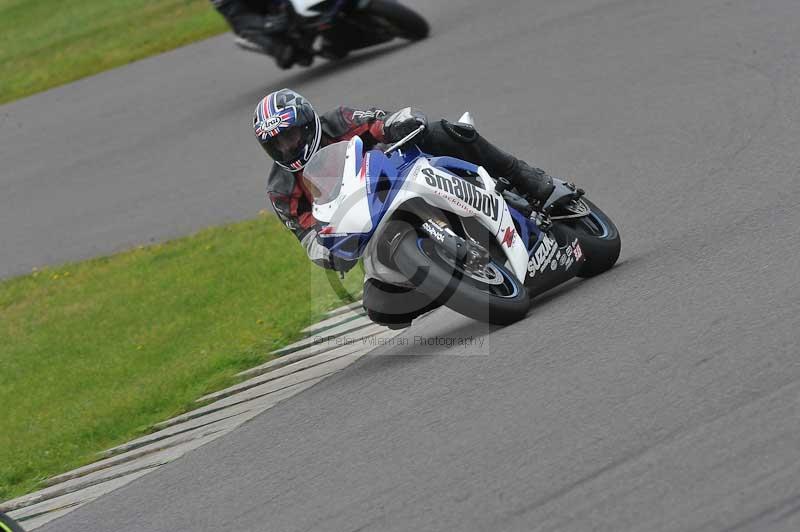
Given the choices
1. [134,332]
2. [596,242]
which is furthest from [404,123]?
[134,332]

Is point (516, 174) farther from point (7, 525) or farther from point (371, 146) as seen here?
point (7, 525)

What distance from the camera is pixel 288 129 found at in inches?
249

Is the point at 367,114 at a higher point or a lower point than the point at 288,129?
lower

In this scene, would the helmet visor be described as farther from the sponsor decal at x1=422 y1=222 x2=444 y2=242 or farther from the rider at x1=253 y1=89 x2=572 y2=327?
the sponsor decal at x1=422 y1=222 x2=444 y2=242

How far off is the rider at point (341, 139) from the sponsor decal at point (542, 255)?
0.96 feet

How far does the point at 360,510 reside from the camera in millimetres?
4684

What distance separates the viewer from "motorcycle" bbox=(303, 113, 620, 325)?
607cm

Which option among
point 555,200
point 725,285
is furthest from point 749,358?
point 555,200

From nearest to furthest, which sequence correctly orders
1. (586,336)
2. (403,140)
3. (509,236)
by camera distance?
(586,336)
(403,140)
(509,236)

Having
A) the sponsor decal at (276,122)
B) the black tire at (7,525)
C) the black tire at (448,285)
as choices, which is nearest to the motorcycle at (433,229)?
the black tire at (448,285)

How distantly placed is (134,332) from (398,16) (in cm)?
627

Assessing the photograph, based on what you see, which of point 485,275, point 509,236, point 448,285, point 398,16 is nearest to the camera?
point 448,285

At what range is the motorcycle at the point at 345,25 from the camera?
1431cm

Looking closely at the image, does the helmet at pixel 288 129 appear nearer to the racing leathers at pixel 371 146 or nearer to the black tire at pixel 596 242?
the racing leathers at pixel 371 146
